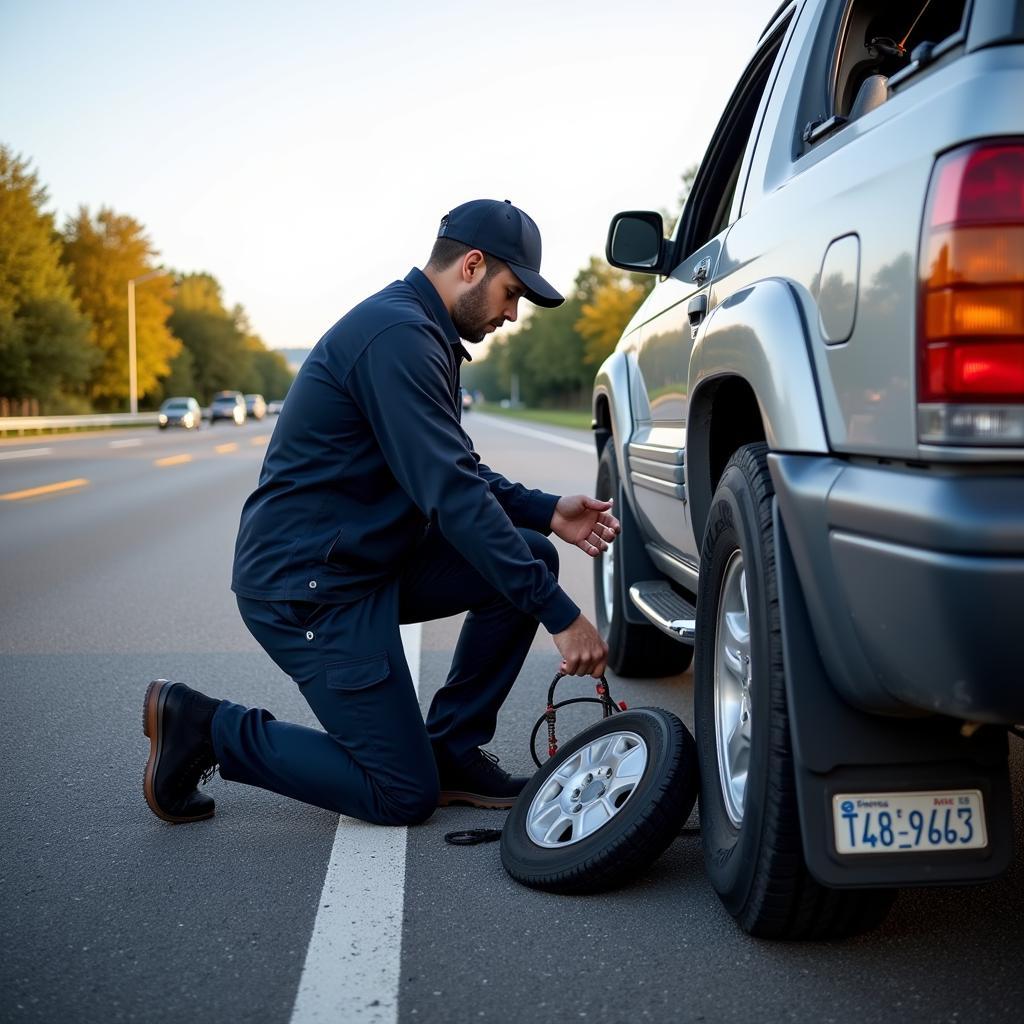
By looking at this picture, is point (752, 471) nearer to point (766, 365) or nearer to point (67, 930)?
point (766, 365)

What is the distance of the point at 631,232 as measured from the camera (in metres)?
4.46

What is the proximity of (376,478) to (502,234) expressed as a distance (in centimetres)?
77

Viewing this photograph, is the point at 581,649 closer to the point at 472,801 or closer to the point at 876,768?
the point at 472,801

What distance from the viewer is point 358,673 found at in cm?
339

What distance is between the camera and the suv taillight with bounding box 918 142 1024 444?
72.8 inches

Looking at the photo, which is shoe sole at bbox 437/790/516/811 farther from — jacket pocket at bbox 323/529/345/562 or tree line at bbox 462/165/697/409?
tree line at bbox 462/165/697/409

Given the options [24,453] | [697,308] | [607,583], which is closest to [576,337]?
[24,453]

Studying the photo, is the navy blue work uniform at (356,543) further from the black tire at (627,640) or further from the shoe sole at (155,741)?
the black tire at (627,640)

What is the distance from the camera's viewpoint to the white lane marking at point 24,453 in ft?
79.4

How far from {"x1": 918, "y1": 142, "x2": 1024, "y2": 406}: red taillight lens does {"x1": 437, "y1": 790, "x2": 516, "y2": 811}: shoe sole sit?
2.12m

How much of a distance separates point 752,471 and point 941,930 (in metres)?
1.07

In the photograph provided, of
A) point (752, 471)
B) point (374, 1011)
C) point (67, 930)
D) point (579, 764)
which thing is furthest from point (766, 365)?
point (67, 930)

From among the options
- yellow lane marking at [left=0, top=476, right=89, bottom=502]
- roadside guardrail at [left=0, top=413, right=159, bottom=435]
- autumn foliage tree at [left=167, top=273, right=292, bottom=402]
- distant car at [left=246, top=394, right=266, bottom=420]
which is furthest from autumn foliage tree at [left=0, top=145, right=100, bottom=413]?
autumn foliage tree at [left=167, top=273, right=292, bottom=402]

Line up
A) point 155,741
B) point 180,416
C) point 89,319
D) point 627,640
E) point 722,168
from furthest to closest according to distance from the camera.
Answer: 1. point 89,319
2. point 180,416
3. point 627,640
4. point 722,168
5. point 155,741
